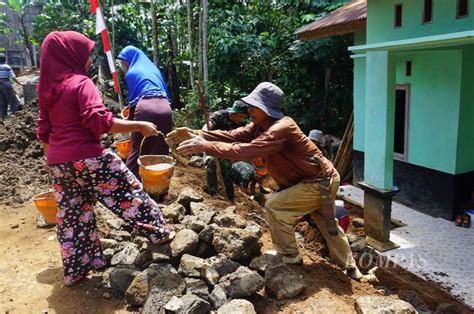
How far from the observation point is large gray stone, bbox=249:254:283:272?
3.27 meters

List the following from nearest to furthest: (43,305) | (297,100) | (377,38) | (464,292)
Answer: (43,305) < (464,292) < (377,38) < (297,100)

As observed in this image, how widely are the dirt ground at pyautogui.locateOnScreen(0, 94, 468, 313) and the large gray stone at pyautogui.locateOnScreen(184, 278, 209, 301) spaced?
375 millimetres

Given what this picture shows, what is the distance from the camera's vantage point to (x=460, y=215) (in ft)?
16.9

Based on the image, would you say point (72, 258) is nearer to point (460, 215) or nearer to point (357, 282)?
point (357, 282)

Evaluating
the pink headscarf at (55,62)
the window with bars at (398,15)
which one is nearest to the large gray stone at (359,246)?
the window with bars at (398,15)

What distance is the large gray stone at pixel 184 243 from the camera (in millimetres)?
3213

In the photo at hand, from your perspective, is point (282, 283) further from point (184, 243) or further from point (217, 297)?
point (184, 243)

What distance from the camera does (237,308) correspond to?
2.64 meters

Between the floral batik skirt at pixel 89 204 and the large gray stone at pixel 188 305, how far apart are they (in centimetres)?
63

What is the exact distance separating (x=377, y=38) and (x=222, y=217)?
3.63 m

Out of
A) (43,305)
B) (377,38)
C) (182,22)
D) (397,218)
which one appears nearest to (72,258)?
(43,305)

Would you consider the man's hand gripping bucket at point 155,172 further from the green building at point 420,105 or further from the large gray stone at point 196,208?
the green building at point 420,105

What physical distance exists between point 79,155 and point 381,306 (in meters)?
2.27

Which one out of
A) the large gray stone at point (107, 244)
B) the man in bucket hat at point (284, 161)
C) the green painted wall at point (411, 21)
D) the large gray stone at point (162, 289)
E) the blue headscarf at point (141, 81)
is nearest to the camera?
the large gray stone at point (162, 289)
